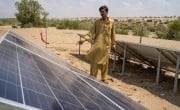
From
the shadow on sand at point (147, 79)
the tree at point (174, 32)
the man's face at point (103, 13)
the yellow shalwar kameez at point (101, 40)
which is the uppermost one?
the man's face at point (103, 13)

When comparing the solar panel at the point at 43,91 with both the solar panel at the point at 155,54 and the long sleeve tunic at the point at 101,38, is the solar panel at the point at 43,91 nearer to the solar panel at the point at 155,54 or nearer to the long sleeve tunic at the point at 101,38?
the long sleeve tunic at the point at 101,38

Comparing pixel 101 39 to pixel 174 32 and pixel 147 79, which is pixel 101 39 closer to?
pixel 147 79

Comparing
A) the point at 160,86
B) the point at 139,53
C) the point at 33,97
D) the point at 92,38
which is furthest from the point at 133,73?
the point at 33,97

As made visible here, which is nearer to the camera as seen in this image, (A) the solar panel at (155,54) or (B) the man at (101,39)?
(B) the man at (101,39)

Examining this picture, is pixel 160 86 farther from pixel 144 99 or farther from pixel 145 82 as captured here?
pixel 144 99

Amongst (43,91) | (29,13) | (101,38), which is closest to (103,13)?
(101,38)

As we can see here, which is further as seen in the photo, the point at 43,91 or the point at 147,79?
the point at 147,79

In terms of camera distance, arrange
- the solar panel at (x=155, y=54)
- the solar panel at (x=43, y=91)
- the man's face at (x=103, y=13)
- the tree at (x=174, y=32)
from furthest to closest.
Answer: the tree at (x=174, y=32), the solar panel at (x=155, y=54), the man's face at (x=103, y=13), the solar panel at (x=43, y=91)

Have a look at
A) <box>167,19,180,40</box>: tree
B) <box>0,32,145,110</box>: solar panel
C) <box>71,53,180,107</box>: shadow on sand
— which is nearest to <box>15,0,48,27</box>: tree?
<box>167,19,180,40</box>: tree

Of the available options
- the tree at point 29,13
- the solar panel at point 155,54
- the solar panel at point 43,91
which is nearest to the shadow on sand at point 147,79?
the solar panel at point 155,54

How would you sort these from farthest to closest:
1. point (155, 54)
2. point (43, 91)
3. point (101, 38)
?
point (155, 54) < point (101, 38) < point (43, 91)


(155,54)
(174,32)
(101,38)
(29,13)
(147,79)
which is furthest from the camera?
(29,13)

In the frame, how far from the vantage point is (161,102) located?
9.32 m

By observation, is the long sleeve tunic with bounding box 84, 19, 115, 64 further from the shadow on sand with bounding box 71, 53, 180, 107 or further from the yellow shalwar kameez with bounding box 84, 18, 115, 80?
the shadow on sand with bounding box 71, 53, 180, 107
